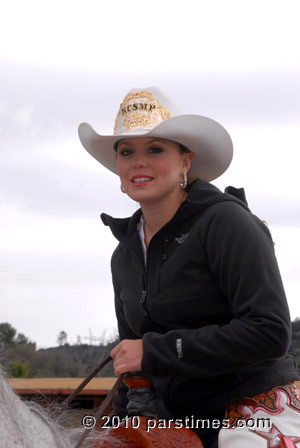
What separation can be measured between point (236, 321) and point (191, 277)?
29cm

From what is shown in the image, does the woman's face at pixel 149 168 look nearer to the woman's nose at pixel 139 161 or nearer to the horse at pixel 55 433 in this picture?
the woman's nose at pixel 139 161

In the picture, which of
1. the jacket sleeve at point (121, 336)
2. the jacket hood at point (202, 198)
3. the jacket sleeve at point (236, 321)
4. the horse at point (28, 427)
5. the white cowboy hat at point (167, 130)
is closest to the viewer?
the horse at point (28, 427)

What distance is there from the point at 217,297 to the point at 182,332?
0.71 ft

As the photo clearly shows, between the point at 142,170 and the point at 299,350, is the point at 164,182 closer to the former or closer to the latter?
the point at 142,170

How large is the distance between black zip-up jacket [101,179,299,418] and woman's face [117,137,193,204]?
0.11 m

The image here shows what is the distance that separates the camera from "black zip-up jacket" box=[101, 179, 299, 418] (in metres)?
2.72

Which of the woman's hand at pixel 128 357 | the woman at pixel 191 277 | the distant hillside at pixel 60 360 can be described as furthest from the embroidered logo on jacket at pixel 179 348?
the distant hillside at pixel 60 360

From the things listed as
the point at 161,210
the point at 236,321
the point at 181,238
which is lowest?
the point at 236,321

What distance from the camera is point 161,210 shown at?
10.3 feet

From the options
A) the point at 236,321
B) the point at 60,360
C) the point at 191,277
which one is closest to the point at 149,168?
the point at 191,277

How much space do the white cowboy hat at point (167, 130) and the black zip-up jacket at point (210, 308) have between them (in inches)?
9.3

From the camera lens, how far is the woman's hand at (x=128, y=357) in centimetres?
281

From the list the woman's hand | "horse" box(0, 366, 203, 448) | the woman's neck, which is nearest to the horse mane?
"horse" box(0, 366, 203, 448)

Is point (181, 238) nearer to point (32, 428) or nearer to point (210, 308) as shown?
point (210, 308)
